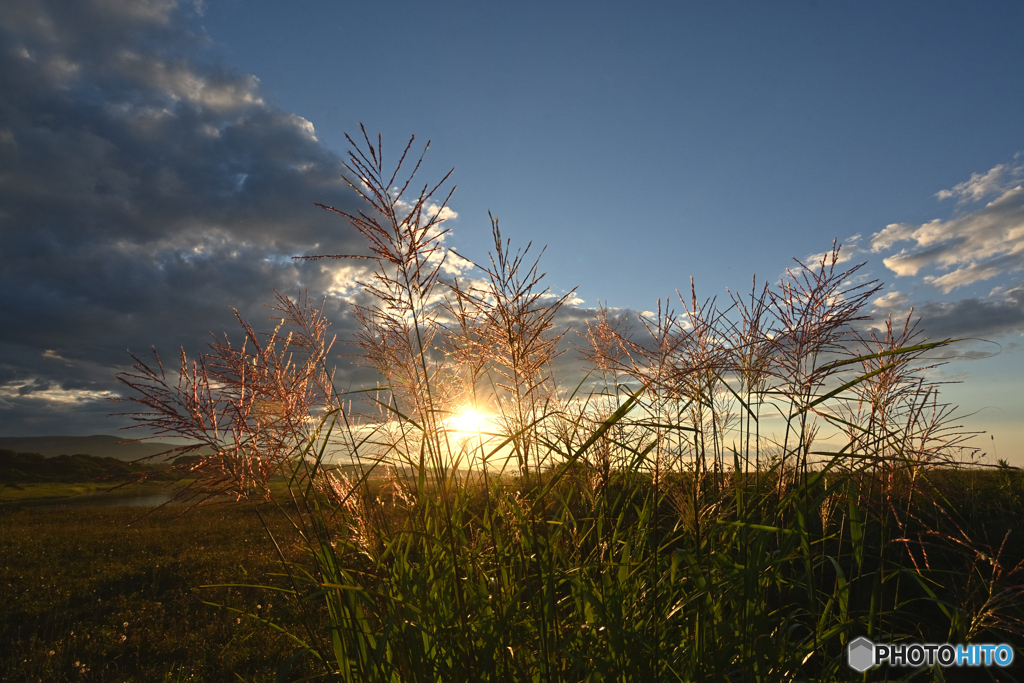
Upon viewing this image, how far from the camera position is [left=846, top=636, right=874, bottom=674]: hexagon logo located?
227cm

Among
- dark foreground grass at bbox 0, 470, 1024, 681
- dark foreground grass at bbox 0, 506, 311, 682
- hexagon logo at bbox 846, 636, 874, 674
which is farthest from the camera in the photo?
dark foreground grass at bbox 0, 506, 311, 682

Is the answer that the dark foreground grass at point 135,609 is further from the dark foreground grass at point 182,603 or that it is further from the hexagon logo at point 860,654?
the hexagon logo at point 860,654

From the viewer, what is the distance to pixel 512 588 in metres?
2.54

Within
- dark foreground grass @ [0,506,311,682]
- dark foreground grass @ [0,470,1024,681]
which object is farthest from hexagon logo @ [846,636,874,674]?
dark foreground grass @ [0,506,311,682]

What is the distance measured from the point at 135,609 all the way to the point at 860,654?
26.0 ft

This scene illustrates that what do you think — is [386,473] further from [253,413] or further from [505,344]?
[505,344]

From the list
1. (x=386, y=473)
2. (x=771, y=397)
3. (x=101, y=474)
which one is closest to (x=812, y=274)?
(x=771, y=397)

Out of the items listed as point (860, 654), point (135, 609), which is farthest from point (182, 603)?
point (860, 654)

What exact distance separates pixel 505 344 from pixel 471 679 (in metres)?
1.34

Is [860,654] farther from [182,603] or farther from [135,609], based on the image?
[135,609]

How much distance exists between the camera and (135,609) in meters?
6.55

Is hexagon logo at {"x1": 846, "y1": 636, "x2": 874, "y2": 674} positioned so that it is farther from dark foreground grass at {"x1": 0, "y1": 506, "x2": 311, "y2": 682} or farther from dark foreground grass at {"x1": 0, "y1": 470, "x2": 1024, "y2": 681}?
dark foreground grass at {"x1": 0, "y1": 506, "x2": 311, "y2": 682}

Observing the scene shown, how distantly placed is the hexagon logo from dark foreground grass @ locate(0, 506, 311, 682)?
8.92 ft

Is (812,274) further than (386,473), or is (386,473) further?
(386,473)
